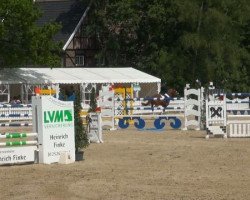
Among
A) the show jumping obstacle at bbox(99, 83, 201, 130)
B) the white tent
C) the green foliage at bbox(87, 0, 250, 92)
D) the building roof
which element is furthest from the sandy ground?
the building roof

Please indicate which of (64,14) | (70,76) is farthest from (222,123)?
(64,14)

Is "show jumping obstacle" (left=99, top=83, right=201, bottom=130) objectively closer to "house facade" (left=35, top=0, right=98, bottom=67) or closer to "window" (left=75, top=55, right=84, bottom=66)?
"house facade" (left=35, top=0, right=98, bottom=67)

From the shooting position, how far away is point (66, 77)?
51.7 m

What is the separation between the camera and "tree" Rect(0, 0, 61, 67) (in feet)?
153

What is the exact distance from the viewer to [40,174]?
53.0 ft

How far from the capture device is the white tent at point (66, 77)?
164 ft

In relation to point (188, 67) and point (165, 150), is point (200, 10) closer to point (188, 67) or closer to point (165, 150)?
point (188, 67)

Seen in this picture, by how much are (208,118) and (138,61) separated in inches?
1557

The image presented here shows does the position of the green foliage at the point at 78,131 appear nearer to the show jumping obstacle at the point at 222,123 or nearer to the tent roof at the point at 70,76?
the show jumping obstacle at the point at 222,123

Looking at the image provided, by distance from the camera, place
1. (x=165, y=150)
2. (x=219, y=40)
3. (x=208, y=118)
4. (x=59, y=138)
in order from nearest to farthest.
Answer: (x=59, y=138) < (x=165, y=150) < (x=208, y=118) < (x=219, y=40)

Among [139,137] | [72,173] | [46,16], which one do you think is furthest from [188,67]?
[72,173]

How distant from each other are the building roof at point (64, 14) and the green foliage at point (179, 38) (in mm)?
1505

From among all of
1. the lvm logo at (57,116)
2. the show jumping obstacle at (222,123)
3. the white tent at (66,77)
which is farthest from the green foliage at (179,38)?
the lvm logo at (57,116)

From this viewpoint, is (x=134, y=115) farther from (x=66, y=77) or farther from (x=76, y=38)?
(x=76, y=38)
